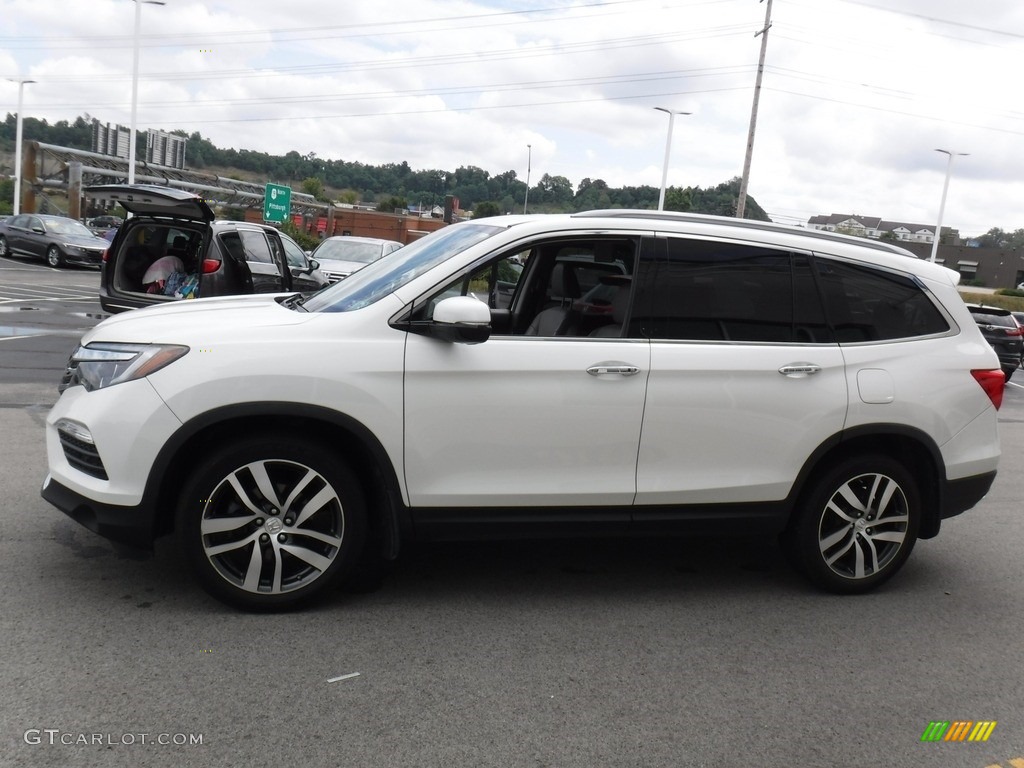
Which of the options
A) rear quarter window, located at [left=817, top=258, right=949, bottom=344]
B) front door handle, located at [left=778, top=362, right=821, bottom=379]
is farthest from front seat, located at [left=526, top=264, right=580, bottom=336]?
rear quarter window, located at [left=817, top=258, right=949, bottom=344]

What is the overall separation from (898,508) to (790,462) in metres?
0.73

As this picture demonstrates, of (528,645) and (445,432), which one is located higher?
(445,432)

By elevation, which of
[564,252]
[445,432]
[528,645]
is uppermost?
[564,252]

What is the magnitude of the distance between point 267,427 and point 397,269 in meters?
1.07

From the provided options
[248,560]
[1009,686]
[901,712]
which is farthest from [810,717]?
[248,560]

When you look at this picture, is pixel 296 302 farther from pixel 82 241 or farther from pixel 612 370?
pixel 82 241

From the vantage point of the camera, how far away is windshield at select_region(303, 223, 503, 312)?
14.3 feet

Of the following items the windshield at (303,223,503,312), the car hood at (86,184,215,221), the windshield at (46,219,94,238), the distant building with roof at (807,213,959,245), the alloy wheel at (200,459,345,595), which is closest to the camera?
the alloy wheel at (200,459,345,595)

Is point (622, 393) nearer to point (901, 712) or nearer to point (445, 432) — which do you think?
point (445, 432)

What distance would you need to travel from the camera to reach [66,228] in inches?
1149

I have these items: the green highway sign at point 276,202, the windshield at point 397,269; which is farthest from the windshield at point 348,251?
the windshield at point 397,269

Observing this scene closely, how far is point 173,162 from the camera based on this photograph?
281 feet

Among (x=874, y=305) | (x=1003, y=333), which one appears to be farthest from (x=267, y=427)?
(x=1003, y=333)

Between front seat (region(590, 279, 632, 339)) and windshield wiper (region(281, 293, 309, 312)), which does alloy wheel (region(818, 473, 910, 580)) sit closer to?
front seat (region(590, 279, 632, 339))
